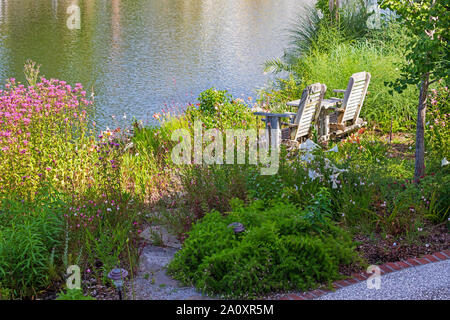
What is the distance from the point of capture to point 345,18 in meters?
11.6

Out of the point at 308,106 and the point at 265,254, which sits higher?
the point at 308,106

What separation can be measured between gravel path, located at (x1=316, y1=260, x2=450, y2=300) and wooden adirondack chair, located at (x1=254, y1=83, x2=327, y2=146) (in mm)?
3091

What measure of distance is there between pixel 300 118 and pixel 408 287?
3.61 m

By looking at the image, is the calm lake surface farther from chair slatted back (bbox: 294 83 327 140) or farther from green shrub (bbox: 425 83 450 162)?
green shrub (bbox: 425 83 450 162)

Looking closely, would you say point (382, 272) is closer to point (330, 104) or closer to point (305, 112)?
point (305, 112)

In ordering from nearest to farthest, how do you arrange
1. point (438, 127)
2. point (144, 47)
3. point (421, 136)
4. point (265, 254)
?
1. point (265, 254)
2. point (421, 136)
3. point (438, 127)
4. point (144, 47)

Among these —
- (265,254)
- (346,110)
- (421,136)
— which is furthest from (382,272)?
(346,110)

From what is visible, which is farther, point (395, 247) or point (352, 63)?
point (352, 63)

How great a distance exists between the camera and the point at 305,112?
698 centimetres

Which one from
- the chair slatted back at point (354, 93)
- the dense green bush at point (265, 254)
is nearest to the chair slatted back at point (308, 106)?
the chair slatted back at point (354, 93)

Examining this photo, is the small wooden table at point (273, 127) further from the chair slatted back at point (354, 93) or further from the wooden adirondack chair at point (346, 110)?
the chair slatted back at point (354, 93)
